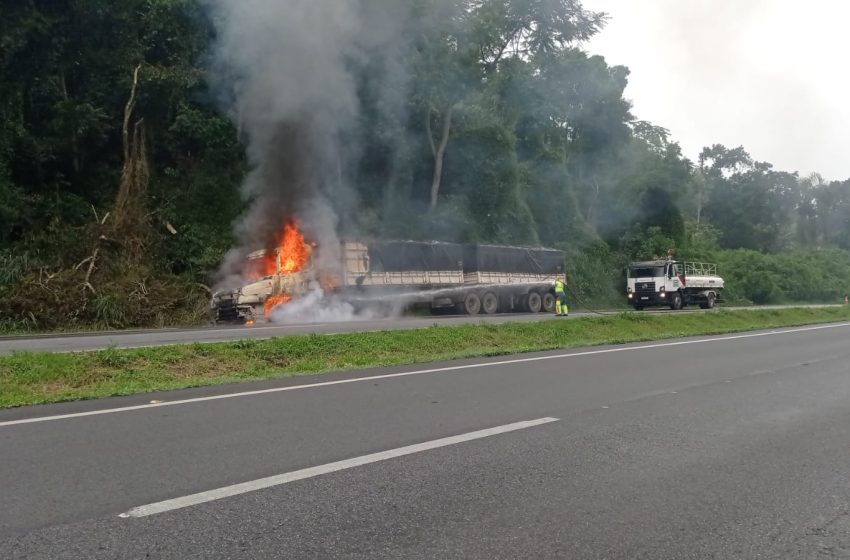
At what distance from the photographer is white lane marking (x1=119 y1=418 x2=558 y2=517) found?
3.81m

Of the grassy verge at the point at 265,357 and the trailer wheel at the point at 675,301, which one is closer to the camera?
the grassy verge at the point at 265,357

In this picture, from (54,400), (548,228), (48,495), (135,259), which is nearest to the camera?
(48,495)

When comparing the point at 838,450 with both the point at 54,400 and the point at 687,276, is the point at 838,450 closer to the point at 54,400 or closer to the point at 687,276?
the point at 54,400

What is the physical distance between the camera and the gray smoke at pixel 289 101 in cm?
2214

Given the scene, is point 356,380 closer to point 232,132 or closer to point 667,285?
point 232,132

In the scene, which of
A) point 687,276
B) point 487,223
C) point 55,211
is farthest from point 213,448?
point 687,276

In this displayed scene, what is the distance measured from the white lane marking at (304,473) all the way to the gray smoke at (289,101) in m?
16.7

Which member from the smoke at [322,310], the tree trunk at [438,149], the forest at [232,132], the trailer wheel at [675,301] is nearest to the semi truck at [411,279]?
the smoke at [322,310]

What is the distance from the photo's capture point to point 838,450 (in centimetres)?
535

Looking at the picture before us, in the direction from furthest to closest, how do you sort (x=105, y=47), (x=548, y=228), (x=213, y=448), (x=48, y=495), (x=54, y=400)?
(x=548, y=228)
(x=105, y=47)
(x=54, y=400)
(x=213, y=448)
(x=48, y=495)

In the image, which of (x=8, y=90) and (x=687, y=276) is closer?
(x=8, y=90)

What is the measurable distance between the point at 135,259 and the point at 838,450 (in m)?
20.5

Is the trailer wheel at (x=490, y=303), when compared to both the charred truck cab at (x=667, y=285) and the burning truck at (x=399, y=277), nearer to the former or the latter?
the burning truck at (x=399, y=277)

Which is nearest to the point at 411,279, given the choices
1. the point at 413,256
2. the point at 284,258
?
the point at 413,256
